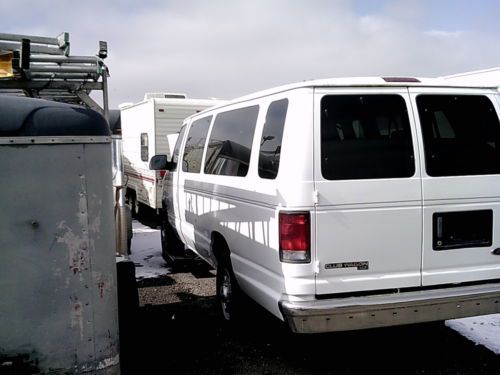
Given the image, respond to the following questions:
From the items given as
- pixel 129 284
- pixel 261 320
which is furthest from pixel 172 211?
pixel 129 284

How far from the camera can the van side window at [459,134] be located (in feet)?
11.9

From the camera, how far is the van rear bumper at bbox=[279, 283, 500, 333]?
329 cm

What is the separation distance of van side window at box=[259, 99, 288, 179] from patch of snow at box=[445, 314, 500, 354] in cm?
251

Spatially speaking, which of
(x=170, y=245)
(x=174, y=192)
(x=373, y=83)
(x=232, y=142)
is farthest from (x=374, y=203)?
(x=170, y=245)

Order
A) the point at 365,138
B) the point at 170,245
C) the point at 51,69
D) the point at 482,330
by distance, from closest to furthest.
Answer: the point at 365,138
the point at 51,69
the point at 482,330
the point at 170,245

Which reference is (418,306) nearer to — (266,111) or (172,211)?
(266,111)

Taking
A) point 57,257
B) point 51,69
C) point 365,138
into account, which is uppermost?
point 51,69

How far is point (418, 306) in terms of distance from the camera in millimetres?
3453

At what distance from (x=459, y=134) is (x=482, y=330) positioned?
6.72 feet

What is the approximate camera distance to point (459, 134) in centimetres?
379

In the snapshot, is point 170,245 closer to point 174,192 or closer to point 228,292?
point 174,192

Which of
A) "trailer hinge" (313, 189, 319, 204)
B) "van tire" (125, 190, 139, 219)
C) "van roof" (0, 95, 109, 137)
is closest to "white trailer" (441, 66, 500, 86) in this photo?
"trailer hinge" (313, 189, 319, 204)

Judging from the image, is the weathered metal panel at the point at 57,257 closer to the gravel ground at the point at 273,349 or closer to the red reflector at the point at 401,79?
the gravel ground at the point at 273,349

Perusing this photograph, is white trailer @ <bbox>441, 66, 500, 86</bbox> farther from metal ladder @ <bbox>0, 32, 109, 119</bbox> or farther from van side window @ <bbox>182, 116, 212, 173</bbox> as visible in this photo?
metal ladder @ <bbox>0, 32, 109, 119</bbox>
